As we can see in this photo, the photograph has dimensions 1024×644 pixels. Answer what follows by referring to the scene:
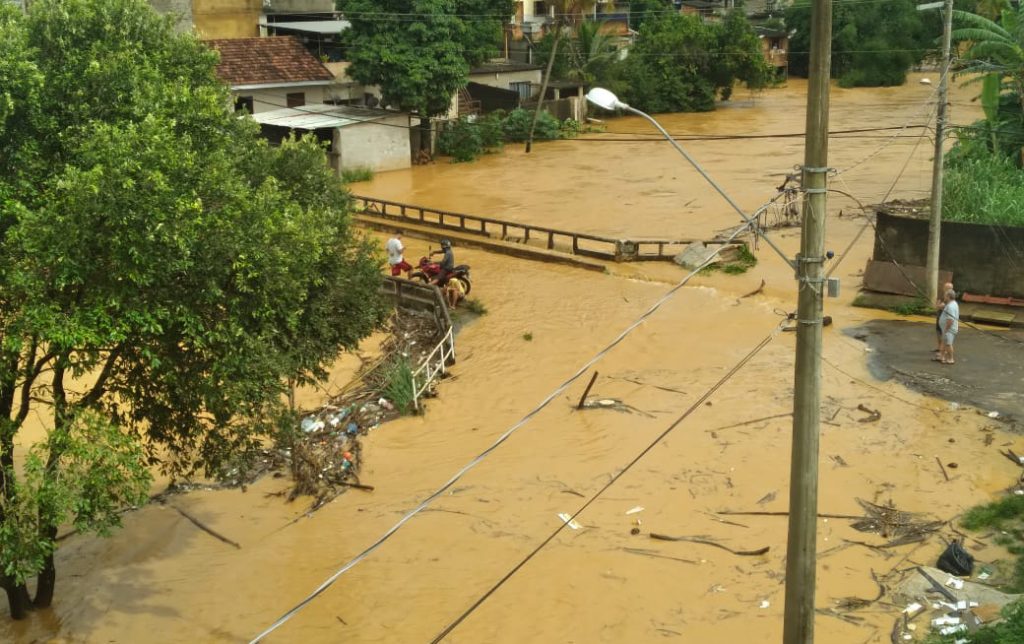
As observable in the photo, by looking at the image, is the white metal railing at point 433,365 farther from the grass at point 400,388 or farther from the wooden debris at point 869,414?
the wooden debris at point 869,414

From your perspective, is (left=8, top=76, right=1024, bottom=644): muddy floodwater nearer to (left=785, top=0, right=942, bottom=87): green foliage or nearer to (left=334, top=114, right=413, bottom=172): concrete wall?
(left=334, top=114, right=413, bottom=172): concrete wall

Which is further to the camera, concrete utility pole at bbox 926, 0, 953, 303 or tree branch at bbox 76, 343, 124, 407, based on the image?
concrete utility pole at bbox 926, 0, 953, 303

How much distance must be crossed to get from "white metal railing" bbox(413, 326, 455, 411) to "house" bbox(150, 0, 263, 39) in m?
29.9

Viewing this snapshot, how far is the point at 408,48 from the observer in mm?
38906

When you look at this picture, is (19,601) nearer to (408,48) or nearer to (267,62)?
(408,48)

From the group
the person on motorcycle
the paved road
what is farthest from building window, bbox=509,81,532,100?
the paved road

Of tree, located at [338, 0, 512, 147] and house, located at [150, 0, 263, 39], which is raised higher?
house, located at [150, 0, 263, 39]

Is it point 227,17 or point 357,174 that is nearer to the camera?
point 357,174

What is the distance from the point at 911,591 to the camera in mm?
11734

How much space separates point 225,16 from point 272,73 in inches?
324

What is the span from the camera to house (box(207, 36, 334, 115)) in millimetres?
40469

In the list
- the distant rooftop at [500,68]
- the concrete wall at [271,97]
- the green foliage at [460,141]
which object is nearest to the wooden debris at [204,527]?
the concrete wall at [271,97]

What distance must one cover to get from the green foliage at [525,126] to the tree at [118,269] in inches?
1297

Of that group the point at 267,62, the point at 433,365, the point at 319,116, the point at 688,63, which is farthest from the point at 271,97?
the point at 433,365
